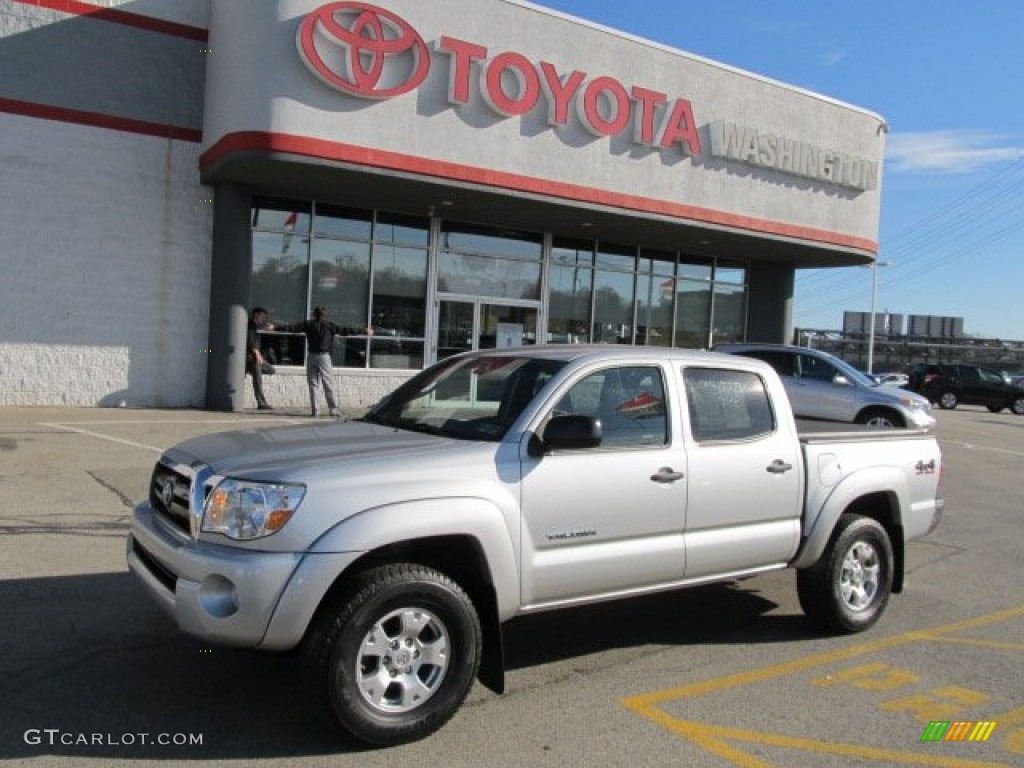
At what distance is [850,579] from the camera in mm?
5688

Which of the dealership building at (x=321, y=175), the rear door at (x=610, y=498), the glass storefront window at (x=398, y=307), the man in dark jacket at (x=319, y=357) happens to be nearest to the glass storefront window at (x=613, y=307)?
the dealership building at (x=321, y=175)

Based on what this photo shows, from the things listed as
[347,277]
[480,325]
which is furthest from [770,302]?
[347,277]

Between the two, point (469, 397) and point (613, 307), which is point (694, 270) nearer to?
point (613, 307)

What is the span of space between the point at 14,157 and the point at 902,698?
47.0ft

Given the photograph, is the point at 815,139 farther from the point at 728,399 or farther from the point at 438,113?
the point at 728,399

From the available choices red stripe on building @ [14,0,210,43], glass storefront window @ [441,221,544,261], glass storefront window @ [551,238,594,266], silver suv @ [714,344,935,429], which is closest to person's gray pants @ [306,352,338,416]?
glass storefront window @ [441,221,544,261]

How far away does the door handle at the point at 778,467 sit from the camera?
206 inches

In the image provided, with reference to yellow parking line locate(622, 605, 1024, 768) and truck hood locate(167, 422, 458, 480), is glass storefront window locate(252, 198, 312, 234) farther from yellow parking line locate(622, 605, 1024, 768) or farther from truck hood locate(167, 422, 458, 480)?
yellow parking line locate(622, 605, 1024, 768)

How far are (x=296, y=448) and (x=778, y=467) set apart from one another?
9.09 feet

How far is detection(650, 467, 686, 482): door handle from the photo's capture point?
471cm

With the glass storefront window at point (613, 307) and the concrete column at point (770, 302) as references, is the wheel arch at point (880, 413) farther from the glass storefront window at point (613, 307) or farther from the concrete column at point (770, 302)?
the concrete column at point (770, 302)

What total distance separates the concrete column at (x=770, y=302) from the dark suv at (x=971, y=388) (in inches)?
481

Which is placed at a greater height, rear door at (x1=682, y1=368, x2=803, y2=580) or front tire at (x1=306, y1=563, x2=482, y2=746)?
rear door at (x1=682, y1=368, x2=803, y2=580)

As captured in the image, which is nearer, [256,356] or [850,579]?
[850,579]
